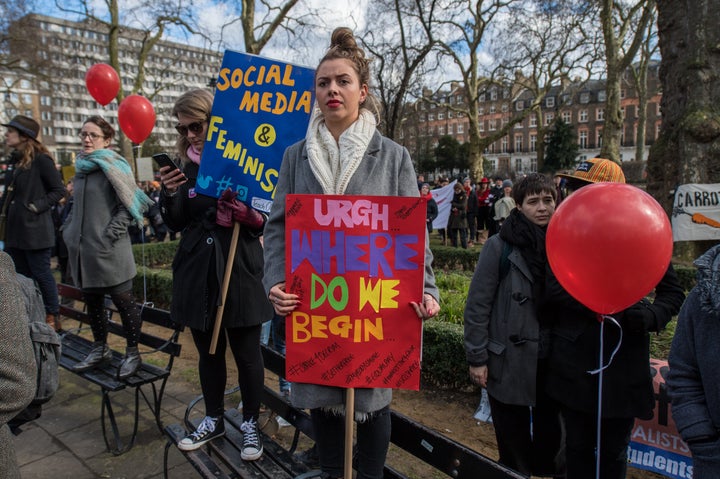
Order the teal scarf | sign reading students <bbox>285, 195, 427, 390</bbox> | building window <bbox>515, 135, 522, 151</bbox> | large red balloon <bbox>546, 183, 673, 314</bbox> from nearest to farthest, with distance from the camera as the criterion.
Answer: large red balloon <bbox>546, 183, 673, 314</bbox>, sign reading students <bbox>285, 195, 427, 390</bbox>, the teal scarf, building window <bbox>515, 135, 522, 151</bbox>

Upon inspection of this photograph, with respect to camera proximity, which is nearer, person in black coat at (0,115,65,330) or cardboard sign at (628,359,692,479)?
cardboard sign at (628,359,692,479)

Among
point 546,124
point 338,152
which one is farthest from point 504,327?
point 546,124

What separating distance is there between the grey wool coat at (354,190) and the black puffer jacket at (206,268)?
609 millimetres

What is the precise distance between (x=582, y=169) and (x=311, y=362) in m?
1.67

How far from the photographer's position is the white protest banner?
6.71 metres

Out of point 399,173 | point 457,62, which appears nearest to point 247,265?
point 399,173

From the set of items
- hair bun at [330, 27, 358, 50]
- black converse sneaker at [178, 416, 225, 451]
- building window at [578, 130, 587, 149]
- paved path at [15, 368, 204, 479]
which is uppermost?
building window at [578, 130, 587, 149]

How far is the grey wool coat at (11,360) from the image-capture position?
54.2 inches

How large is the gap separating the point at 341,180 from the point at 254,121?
972mm

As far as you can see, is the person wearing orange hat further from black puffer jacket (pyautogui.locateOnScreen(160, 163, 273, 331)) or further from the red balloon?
the red balloon

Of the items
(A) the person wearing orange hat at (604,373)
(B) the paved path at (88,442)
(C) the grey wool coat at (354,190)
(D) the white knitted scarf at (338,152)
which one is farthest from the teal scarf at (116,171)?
(A) the person wearing orange hat at (604,373)

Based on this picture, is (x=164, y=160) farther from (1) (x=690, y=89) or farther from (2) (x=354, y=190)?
(1) (x=690, y=89)

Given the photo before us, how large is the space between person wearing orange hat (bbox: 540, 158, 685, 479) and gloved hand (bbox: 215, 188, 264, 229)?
1.46 m

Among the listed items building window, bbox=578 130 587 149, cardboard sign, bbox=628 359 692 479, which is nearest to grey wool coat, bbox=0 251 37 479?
cardboard sign, bbox=628 359 692 479
